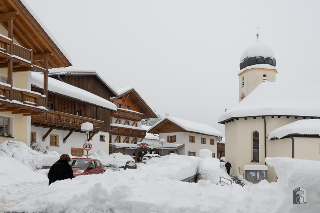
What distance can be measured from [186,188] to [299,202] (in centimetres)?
227

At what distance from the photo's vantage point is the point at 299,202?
4461 millimetres

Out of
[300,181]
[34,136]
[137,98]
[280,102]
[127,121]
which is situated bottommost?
[34,136]

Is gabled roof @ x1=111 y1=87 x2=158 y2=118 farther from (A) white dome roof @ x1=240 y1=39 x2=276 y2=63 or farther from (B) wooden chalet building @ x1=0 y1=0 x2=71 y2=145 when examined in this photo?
(B) wooden chalet building @ x1=0 y1=0 x2=71 y2=145

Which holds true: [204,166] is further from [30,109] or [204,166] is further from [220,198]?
[220,198]

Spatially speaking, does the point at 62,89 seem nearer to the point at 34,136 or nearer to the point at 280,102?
the point at 34,136

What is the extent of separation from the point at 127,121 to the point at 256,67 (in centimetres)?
1962

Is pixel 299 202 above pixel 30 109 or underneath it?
underneath

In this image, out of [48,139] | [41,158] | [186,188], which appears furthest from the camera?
[48,139]

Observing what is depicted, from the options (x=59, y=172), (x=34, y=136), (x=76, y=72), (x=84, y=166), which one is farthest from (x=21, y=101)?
(x=76, y=72)

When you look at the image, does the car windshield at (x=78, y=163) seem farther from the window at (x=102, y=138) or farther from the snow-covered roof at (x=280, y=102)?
the window at (x=102, y=138)

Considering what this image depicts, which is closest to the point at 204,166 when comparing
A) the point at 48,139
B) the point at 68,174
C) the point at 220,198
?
the point at 68,174

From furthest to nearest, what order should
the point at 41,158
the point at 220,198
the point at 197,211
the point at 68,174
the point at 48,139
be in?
1. the point at 48,139
2. the point at 41,158
3. the point at 68,174
4. the point at 220,198
5. the point at 197,211

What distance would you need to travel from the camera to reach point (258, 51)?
42281 mm

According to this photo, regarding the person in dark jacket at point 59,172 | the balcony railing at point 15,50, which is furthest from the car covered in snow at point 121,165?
the person in dark jacket at point 59,172
